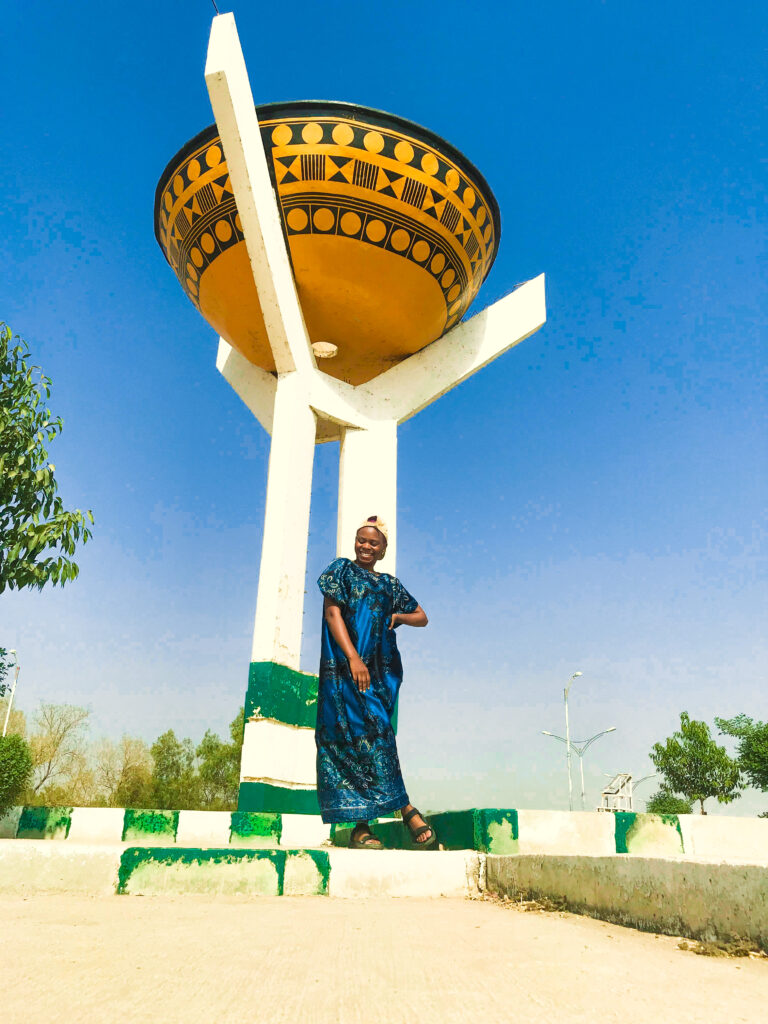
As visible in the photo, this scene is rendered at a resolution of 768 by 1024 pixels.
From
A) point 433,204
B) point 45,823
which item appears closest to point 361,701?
point 45,823

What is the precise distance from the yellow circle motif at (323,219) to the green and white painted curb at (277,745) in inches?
166

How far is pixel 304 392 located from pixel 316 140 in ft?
7.80

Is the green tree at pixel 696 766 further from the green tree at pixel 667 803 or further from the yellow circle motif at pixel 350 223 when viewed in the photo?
the yellow circle motif at pixel 350 223

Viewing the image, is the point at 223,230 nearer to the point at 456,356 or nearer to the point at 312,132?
the point at 312,132

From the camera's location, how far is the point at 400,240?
7012 millimetres

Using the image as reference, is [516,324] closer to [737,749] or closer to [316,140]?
[316,140]

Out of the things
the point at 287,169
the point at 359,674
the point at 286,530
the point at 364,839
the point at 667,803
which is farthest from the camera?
the point at 667,803

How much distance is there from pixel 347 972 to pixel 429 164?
7036 millimetres

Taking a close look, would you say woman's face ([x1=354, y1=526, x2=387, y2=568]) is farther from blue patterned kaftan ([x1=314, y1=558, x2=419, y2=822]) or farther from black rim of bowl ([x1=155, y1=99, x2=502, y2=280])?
black rim of bowl ([x1=155, y1=99, x2=502, y2=280])

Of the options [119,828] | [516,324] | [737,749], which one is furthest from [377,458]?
[737,749]

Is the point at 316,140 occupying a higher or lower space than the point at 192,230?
higher

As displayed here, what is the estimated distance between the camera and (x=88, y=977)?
4.29 ft

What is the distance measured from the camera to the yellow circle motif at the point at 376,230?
6.86m

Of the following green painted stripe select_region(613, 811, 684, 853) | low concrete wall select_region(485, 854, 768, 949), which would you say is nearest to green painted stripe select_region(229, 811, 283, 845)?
green painted stripe select_region(613, 811, 684, 853)
